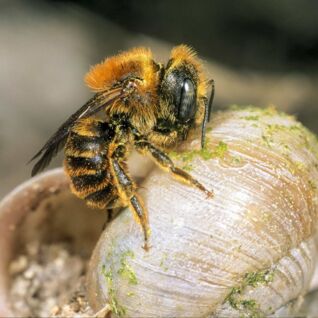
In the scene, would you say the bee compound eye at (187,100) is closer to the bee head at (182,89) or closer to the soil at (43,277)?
the bee head at (182,89)

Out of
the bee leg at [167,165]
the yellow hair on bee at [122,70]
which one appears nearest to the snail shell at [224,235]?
the bee leg at [167,165]

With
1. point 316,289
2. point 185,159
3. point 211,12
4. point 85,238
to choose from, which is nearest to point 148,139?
point 185,159

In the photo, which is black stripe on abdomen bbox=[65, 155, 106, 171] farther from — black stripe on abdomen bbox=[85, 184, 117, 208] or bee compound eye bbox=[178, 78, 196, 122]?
bee compound eye bbox=[178, 78, 196, 122]

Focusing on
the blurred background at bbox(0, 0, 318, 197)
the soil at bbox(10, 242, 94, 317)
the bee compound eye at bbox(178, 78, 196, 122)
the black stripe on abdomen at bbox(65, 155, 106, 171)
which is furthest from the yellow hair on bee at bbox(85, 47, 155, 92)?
the blurred background at bbox(0, 0, 318, 197)

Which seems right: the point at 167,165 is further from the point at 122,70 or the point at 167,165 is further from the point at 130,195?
the point at 122,70

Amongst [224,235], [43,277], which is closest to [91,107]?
[224,235]

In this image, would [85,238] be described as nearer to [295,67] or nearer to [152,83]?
[152,83]
